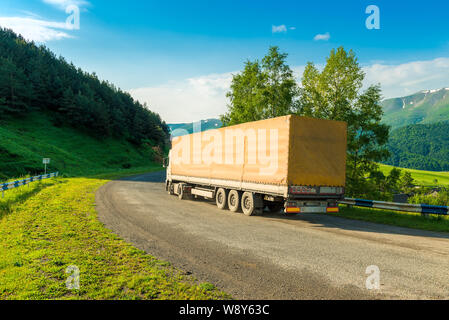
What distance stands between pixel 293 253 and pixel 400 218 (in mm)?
7982

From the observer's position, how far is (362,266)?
19.9 ft

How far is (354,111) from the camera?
25.0 meters

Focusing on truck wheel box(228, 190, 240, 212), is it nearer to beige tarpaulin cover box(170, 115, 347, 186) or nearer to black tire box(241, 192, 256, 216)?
black tire box(241, 192, 256, 216)

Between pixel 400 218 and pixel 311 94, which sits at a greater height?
pixel 311 94

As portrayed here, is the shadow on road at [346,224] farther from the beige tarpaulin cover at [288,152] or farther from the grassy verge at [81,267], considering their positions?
the grassy verge at [81,267]

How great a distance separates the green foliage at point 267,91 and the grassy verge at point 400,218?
1852 centimetres

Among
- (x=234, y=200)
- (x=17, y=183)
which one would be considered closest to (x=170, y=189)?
(x=234, y=200)

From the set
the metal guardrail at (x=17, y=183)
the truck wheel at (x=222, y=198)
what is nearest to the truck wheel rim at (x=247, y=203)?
the truck wheel at (x=222, y=198)

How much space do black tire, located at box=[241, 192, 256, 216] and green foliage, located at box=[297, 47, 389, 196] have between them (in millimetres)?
14945

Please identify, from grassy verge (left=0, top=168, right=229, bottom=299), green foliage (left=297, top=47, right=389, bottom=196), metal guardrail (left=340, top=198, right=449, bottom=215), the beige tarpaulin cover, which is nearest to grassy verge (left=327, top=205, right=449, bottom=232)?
metal guardrail (left=340, top=198, right=449, bottom=215)

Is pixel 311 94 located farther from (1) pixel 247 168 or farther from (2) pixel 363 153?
(1) pixel 247 168

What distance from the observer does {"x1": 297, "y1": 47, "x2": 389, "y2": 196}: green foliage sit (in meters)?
Result: 24.7

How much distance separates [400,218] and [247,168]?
22.7 ft
